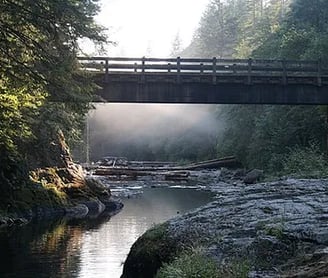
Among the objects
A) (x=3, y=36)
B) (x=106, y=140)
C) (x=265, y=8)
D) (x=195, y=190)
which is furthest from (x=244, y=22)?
(x=3, y=36)

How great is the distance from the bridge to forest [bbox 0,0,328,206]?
2.79m

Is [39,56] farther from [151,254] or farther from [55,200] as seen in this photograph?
[151,254]

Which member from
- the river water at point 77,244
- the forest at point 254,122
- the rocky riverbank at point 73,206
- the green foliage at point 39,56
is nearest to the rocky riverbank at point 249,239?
the river water at point 77,244

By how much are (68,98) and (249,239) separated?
44.3 ft

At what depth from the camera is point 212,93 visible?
28.8m

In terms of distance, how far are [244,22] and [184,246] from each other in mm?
88209

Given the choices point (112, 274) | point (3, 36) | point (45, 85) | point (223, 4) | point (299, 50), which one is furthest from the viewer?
point (223, 4)

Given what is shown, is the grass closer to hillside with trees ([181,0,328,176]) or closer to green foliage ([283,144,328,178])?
hillside with trees ([181,0,328,176])

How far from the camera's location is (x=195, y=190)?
112 ft

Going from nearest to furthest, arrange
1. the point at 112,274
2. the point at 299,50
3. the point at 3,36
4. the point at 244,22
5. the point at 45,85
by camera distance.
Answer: the point at 112,274, the point at 3,36, the point at 45,85, the point at 299,50, the point at 244,22

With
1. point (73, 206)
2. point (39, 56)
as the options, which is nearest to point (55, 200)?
point (73, 206)

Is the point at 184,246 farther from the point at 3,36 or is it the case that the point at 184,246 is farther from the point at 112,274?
the point at 3,36

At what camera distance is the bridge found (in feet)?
92.1

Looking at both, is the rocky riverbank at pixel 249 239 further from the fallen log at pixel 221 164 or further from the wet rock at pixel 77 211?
the fallen log at pixel 221 164
